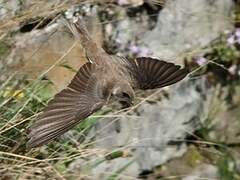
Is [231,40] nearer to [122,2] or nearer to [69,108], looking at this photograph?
[122,2]

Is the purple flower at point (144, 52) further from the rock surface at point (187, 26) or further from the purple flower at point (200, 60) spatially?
the purple flower at point (200, 60)

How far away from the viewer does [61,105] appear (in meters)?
2.50

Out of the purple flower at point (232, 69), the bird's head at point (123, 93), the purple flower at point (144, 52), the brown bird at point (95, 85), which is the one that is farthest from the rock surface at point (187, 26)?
the bird's head at point (123, 93)

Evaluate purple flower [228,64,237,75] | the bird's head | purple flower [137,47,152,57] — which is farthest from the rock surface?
the bird's head

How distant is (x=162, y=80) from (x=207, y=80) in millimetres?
1545

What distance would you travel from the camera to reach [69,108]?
2.50m

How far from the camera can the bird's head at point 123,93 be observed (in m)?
2.60

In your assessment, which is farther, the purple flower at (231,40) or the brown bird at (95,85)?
the purple flower at (231,40)

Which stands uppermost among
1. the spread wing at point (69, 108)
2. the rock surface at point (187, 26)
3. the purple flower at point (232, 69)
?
the spread wing at point (69, 108)

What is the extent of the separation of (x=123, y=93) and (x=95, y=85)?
106 millimetres

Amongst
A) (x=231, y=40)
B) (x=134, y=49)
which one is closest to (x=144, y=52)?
(x=134, y=49)

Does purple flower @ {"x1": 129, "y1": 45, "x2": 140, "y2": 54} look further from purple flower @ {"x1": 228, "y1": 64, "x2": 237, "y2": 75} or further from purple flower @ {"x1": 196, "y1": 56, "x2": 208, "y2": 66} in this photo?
purple flower @ {"x1": 228, "y1": 64, "x2": 237, "y2": 75}

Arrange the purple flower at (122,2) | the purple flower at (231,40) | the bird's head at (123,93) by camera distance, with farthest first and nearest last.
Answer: the purple flower at (231,40)
the purple flower at (122,2)
the bird's head at (123,93)

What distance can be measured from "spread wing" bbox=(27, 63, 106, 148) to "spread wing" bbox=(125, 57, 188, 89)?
0.14m
